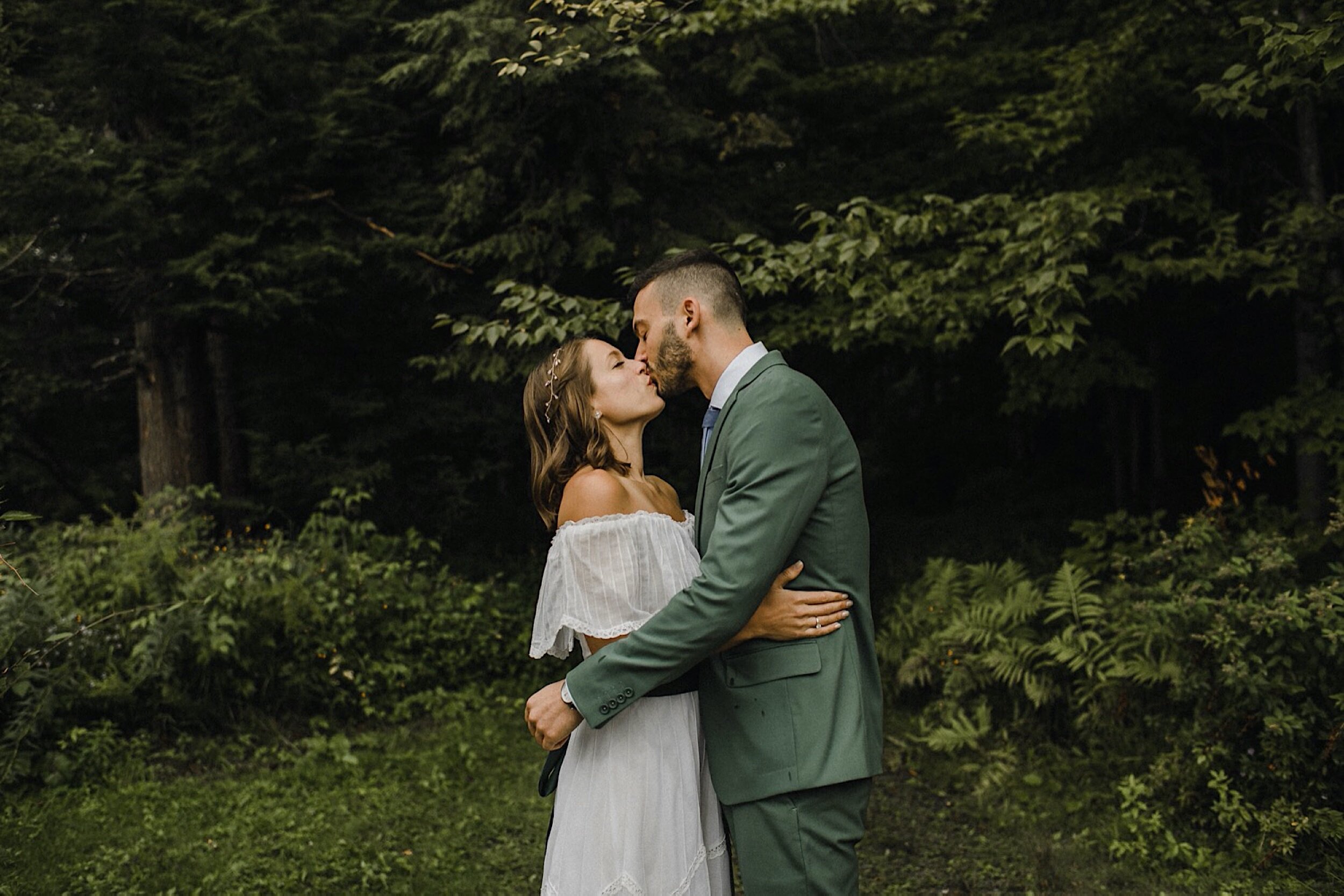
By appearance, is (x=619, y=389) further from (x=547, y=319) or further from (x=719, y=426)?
(x=547, y=319)

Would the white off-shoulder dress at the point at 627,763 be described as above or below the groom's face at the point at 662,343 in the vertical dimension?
below

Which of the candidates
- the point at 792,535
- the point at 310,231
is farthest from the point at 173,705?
the point at 792,535

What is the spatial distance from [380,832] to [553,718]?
3.84 m

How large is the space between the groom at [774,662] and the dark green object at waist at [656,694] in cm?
10

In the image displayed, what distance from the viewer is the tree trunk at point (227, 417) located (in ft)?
39.2

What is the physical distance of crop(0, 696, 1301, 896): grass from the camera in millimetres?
5027

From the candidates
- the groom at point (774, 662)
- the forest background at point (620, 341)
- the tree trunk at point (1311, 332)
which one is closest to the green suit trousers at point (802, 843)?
the groom at point (774, 662)

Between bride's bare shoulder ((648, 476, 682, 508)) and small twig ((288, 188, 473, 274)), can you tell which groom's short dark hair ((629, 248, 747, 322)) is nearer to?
bride's bare shoulder ((648, 476, 682, 508))

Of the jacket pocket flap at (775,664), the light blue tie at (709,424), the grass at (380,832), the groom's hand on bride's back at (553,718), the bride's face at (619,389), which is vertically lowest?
the grass at (380,832)

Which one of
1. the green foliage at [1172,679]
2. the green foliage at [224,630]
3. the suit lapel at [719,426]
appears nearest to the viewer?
the suit lapel at [719,426]

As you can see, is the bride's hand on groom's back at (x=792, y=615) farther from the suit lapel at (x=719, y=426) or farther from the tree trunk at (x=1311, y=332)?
the tree trunk at (x=1311, y=332)

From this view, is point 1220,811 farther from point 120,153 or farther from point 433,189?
point 120,153

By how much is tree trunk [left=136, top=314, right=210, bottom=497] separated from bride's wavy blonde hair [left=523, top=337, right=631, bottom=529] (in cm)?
913

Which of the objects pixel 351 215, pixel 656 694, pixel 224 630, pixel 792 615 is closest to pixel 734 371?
pixel 792 615
